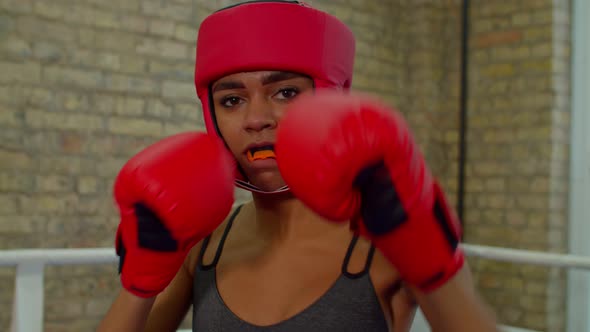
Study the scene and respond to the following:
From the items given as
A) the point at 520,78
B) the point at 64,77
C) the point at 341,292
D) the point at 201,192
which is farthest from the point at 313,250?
the point at 520,78

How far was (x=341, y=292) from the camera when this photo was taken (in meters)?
0.89

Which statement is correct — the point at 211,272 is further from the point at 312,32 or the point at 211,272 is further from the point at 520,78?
the point at 520,78

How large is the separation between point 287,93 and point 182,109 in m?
1.96

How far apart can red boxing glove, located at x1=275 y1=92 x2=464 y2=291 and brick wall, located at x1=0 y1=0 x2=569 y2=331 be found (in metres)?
2.04

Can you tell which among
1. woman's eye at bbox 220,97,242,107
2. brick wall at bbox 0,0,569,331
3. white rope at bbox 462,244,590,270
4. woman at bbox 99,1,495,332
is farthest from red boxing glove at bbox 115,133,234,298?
brick wall at bbox 0,0,569,331

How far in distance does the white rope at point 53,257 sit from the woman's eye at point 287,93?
0.71 meters

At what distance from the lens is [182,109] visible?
2.85 meters

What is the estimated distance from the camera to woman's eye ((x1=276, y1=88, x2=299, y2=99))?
95cm

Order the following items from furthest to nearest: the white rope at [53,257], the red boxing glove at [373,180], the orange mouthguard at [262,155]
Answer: the white rope at [53,257], the orange mouthguard at [262,155], the red boxing glove at [373,180]

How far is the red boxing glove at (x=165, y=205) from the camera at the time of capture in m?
0.83

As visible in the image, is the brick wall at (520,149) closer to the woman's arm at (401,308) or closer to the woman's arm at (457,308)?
the woman's arm at (401,308)

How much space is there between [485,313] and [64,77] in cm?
218

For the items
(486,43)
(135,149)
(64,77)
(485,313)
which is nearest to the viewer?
(485,313)

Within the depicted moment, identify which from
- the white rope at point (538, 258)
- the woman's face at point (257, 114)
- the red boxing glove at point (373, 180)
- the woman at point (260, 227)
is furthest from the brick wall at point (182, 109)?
the red boxing glove at point (373, 180)
